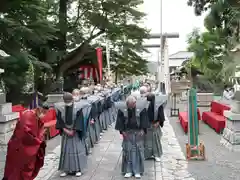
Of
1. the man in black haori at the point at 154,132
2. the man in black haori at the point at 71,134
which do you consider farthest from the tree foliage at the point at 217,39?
the man in black haori at the point at 71,134

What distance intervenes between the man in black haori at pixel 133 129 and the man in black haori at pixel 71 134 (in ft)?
2.46

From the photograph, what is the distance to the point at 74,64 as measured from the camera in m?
25.3

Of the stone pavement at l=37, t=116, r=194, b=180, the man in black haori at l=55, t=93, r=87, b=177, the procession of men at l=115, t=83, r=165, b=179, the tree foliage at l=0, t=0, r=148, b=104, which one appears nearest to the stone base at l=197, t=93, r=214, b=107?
the tree foliage at l=0, t=0, r=148, b=104

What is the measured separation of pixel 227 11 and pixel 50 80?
1170cm

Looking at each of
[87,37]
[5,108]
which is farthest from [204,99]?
[5,108]

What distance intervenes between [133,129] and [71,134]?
1.15 metres

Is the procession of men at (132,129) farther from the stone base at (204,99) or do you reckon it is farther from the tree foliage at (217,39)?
the stone base at (204,99)

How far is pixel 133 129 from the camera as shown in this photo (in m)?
6.51

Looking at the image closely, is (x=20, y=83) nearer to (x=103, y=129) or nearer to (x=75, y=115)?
(x=103, y=129)

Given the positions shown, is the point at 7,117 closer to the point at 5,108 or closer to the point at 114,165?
the point at 5,108

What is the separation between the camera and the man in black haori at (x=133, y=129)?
21.2 ft

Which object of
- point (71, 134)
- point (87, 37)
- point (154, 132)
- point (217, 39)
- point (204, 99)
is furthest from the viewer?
point (87, 37)

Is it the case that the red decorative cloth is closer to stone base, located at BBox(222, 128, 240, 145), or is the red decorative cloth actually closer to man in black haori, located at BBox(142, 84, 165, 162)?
→ man in black haori, located at BBox(142, 84, 165, 162)

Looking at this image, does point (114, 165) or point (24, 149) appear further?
point (114, 165)
